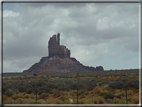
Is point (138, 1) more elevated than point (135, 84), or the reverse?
point (138, 1)

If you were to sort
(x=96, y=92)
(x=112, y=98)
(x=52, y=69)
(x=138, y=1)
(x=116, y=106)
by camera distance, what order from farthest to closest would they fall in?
(x=52, y=69)
(x=96, y=92)
(x=112, y=98)
(x=116, y=106)
(x=138, y=1)

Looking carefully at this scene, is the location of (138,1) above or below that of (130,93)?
above

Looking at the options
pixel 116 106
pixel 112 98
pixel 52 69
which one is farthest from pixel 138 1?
pixel 52 69

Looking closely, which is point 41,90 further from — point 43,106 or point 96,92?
point 43,106

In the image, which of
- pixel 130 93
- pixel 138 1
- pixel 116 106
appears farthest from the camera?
pixel 130 93

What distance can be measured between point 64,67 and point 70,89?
17496cm

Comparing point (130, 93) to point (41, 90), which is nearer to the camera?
point (130, 93)

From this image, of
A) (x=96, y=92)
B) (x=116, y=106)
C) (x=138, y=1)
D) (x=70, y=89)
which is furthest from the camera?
(x=70, y=89)

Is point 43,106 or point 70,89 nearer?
point 43,106

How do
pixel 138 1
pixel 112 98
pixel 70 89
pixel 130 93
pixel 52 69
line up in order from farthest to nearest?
pixel 52 69 < pixel 70 89 < pixel 130 93 < pixel 112 98 < pixel 138 1

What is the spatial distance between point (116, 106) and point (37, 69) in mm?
191518

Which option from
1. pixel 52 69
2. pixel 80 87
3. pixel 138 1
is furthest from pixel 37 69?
pixel 138 1

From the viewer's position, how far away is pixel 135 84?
2206 centimetres

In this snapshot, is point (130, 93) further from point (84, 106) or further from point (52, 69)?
point (52, 69)
